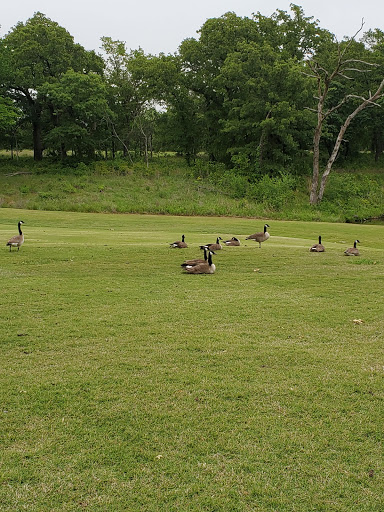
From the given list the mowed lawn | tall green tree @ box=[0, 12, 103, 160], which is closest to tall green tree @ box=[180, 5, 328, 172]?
tall green tree @ box=[0, 12, 103, 160]

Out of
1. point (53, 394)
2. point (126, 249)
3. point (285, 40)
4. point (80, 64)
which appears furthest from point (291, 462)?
point (285, 40)

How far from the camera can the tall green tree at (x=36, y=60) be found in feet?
156

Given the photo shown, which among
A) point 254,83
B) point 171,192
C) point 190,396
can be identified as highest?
point 254,83

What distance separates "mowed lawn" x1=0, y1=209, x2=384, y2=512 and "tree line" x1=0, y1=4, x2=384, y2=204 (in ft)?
122

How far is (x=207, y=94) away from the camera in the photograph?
180 feet

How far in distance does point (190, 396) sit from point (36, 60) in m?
53.2

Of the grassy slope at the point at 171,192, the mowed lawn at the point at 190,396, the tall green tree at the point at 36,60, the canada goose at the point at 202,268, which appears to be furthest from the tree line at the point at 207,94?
the mowed lawn at the point at 190,396

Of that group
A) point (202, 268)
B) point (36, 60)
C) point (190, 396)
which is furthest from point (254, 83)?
point (190, 396)

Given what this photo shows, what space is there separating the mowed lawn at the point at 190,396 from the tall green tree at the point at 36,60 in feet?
145

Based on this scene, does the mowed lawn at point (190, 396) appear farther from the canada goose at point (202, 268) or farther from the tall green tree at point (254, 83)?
the tall green tree at point (254, 83)

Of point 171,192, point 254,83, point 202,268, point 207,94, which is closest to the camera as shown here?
point 202,268

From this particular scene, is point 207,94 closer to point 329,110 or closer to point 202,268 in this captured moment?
point 329,110

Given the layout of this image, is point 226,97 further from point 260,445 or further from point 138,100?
point 260,445

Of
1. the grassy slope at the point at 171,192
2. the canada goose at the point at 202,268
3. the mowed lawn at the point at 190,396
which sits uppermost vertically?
the grassy slope at the point at 171,192
